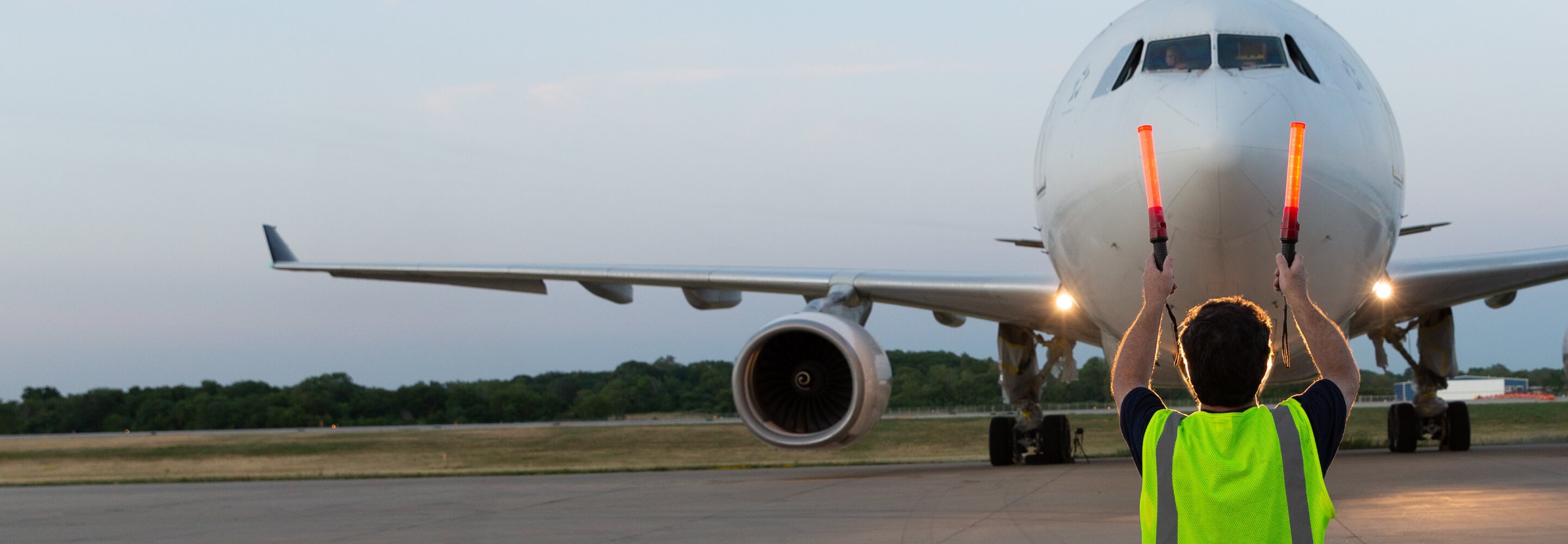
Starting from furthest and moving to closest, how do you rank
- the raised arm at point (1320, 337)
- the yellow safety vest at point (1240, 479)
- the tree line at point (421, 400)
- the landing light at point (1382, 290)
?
the tree line at point (421, 400) → the landing light at point (1382, 290) → the raised arm at point (1320, 337) → the yellow safety vest at point (1240, 479)

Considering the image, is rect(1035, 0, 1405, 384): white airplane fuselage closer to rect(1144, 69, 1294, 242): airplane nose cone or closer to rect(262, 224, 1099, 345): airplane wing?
rect(1144, 69, 1294, 242): airplane nose cone

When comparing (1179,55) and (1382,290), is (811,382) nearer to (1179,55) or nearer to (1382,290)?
(1382,290)

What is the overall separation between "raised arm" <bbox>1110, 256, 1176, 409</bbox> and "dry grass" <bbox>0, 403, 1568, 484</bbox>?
1281cm

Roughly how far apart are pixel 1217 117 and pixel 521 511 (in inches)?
186

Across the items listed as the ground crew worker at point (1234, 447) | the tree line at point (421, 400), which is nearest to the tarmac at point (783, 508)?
the ground crew worker at point (1234, 447)

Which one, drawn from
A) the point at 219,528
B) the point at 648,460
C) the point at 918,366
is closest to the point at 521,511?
the point at 219,528

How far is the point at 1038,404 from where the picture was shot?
13.7m

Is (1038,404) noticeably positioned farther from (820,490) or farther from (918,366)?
(918,366)

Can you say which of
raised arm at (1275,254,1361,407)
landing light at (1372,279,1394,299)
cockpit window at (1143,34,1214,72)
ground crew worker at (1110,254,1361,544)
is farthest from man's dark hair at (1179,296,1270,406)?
landing light at (1372,279,1394,299)

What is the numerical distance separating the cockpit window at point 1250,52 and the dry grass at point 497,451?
8.79 meters

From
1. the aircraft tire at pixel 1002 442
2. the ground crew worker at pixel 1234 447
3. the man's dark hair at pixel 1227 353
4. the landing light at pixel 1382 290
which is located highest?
the landing light at pixel 1382 290

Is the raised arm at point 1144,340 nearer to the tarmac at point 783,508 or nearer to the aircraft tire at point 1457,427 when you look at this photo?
the tarmac at point 783,508

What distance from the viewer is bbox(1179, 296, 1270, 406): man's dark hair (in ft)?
7.39

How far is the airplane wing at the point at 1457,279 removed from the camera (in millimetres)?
10508
